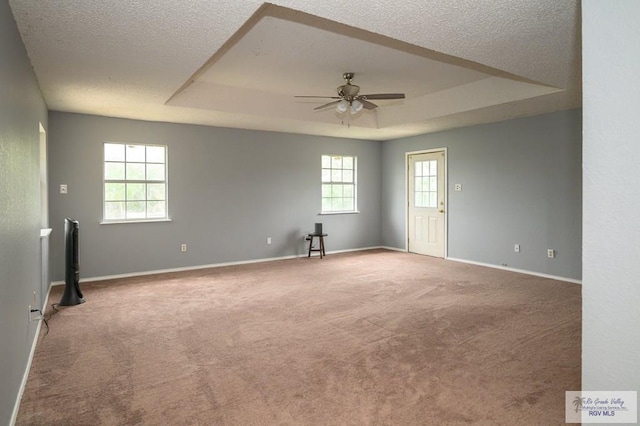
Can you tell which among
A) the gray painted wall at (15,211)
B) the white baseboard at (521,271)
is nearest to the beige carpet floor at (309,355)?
the white baseboard at (521,271)

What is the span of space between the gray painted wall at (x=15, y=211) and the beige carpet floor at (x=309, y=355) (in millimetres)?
333

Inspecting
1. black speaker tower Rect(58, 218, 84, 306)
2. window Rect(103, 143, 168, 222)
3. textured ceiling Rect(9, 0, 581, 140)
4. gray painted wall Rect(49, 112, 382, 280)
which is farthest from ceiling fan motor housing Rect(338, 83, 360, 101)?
black speaker tower Rect(58, 218, 84, 306)

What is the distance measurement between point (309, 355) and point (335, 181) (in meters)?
5.09

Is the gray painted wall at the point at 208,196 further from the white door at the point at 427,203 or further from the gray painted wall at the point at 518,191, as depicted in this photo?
the gray painted wall at the point at 518,191

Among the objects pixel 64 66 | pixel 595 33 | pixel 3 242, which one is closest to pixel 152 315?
pixel 3 242

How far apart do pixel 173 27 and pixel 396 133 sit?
5.17 meters

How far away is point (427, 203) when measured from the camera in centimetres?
731

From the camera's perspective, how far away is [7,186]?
2109 millimetres

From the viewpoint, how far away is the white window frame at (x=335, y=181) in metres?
7.54

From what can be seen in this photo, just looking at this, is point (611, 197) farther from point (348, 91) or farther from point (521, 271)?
point (521, 271)

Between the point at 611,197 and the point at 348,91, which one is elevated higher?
Answer: the point at 348,91

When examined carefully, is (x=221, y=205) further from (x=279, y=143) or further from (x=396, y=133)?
(x=396, y=133)

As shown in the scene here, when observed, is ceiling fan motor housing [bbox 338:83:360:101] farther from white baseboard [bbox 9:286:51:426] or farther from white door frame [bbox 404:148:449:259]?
white baseboard [bbox 9:286:51:426]

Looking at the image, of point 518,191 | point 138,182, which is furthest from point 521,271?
point 138,182
